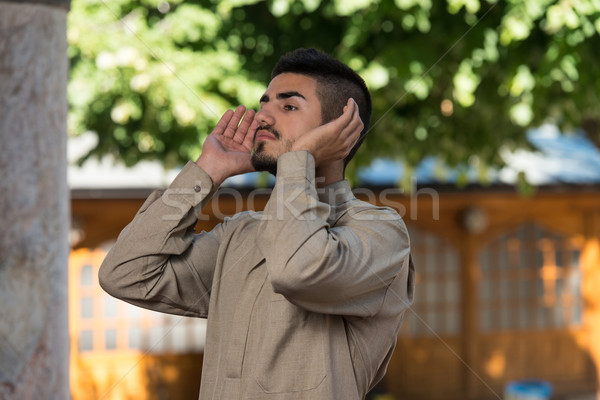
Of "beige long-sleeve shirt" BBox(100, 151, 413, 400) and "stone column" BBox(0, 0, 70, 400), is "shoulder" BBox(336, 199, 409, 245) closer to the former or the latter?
"beige long-sleeve shirt" BBox(100, 151, 413, 400)

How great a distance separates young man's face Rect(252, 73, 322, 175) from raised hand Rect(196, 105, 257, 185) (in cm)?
9

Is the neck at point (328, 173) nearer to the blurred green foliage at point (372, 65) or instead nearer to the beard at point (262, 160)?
the beard at point (262, 160)

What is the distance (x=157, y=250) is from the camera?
203 centimetres

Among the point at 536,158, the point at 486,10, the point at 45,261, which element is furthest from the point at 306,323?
the point at 536,158

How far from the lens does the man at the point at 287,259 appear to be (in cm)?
178

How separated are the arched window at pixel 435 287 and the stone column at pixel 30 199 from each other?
7.64m

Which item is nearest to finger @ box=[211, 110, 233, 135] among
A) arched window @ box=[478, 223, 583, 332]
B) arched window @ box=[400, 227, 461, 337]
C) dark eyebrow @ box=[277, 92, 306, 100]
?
dark eyebrow @ box=[277, 92, 306, 100]

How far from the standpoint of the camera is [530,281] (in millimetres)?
10414

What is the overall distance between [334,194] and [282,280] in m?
0.43

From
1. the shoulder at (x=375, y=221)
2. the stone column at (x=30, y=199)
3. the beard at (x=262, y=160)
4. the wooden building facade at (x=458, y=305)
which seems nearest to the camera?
the shoulder at (x=375, y=221)

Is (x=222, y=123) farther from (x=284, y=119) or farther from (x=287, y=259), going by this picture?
(x=287, y=259)

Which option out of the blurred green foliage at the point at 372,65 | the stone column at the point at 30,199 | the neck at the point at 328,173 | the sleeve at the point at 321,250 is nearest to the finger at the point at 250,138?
the neck at the point at 328,173

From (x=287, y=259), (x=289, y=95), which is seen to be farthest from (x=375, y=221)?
(x=289, y=95)

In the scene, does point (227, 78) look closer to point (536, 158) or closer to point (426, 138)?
point (426, 138)
